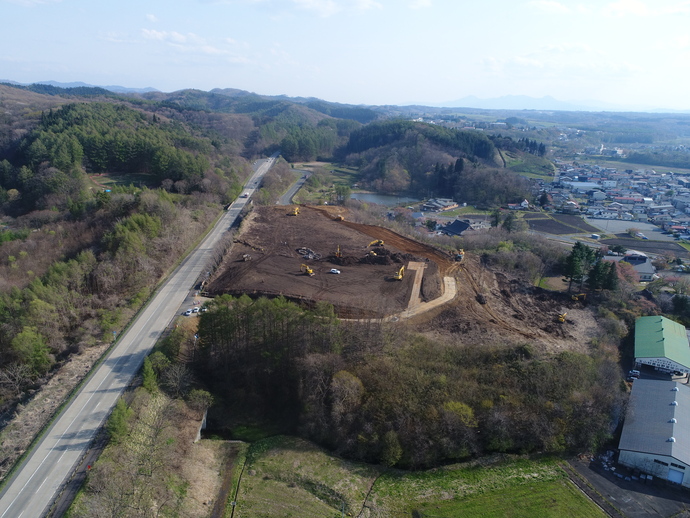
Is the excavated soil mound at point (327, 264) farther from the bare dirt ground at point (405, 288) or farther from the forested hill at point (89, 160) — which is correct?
the forested hill at point (89, 160)

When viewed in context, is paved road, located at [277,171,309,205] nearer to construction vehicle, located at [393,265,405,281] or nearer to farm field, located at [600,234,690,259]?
construction vehicle, located at [393,265,405,281]

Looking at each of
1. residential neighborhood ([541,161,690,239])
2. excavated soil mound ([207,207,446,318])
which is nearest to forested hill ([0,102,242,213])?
excavated soil mound ([207,207,446,318])

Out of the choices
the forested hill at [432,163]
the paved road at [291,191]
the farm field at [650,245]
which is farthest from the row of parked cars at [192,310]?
the forested hill at [432,163]

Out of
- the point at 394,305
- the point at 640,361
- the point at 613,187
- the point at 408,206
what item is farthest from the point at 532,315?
the point at 613,187

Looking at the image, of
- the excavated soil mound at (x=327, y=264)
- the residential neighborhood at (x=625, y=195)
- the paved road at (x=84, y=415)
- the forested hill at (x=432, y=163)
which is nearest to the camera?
the paved road at (x=84, y=415)

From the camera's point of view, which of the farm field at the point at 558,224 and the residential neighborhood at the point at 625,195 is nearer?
the farm field at the point at 558,224

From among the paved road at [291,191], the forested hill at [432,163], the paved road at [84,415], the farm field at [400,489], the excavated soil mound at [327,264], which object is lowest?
the farm field at [400,489]

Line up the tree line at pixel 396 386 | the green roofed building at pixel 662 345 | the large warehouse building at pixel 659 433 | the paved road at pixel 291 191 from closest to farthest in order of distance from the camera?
the large warehouse building at pixel 659 433
the tree line at pixel 396 386
the green roofed building at pixel 662 345
the paved road at pixel 291 191
